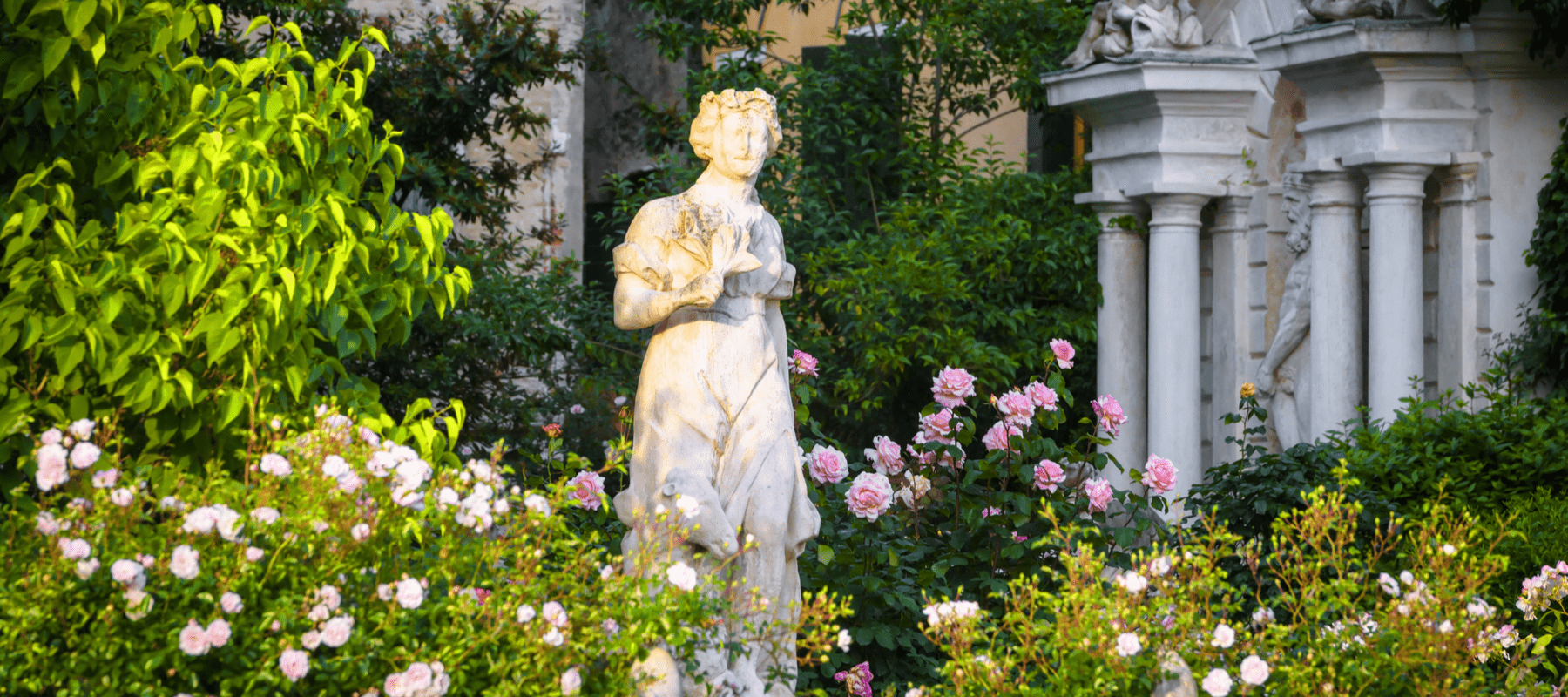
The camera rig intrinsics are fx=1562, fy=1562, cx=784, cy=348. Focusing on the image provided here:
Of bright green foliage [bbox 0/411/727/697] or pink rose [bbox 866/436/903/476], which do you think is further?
pink rose [bbox 866/436/903/476]

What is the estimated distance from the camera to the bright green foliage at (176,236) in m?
3.48

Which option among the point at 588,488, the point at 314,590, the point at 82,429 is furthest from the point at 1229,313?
the point at 82,429

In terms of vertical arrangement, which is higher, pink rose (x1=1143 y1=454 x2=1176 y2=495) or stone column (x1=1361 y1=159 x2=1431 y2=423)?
stone column (x1=1361 y1=159 x2=1431 y2=423)

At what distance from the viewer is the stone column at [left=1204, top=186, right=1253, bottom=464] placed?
8805 mm

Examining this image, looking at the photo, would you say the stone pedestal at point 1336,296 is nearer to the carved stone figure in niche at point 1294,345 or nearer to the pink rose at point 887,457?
the carved stone figure in niche at point 1294,345

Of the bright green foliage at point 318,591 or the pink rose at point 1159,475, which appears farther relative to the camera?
the pink rose at point 1159,475

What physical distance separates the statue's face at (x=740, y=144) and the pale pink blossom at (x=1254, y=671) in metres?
1.73

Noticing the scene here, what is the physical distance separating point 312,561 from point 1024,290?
295 inches

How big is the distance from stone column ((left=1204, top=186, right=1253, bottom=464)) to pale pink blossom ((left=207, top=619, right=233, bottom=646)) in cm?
696

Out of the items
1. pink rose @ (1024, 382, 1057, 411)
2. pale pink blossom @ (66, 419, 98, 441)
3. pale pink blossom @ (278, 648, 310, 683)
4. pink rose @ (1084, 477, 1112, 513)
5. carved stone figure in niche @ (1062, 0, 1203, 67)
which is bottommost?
pale pink blossom @ (278, 648, 310, 683)

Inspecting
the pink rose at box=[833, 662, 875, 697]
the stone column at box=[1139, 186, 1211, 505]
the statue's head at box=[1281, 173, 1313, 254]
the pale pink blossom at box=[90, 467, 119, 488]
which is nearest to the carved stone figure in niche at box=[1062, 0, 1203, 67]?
the stone column at box=[1139, 186, 1211, 505]

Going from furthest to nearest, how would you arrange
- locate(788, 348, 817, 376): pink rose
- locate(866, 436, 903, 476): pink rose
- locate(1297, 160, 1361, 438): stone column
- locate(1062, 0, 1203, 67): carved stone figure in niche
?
locate(1062, 0, 1203, 67): carved stone figure in niche, locate(1297, 160, 1361, 438): stone column, locate(788, 348, 817, 376): pink rose, locate(866, 436, 903, 476): pink rose

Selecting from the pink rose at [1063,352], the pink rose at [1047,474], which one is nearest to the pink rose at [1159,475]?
the pink rose at [1047,474]

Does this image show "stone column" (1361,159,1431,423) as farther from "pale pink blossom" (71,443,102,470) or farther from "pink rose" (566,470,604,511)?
"pale pink blossom" (71,443,102,470)
